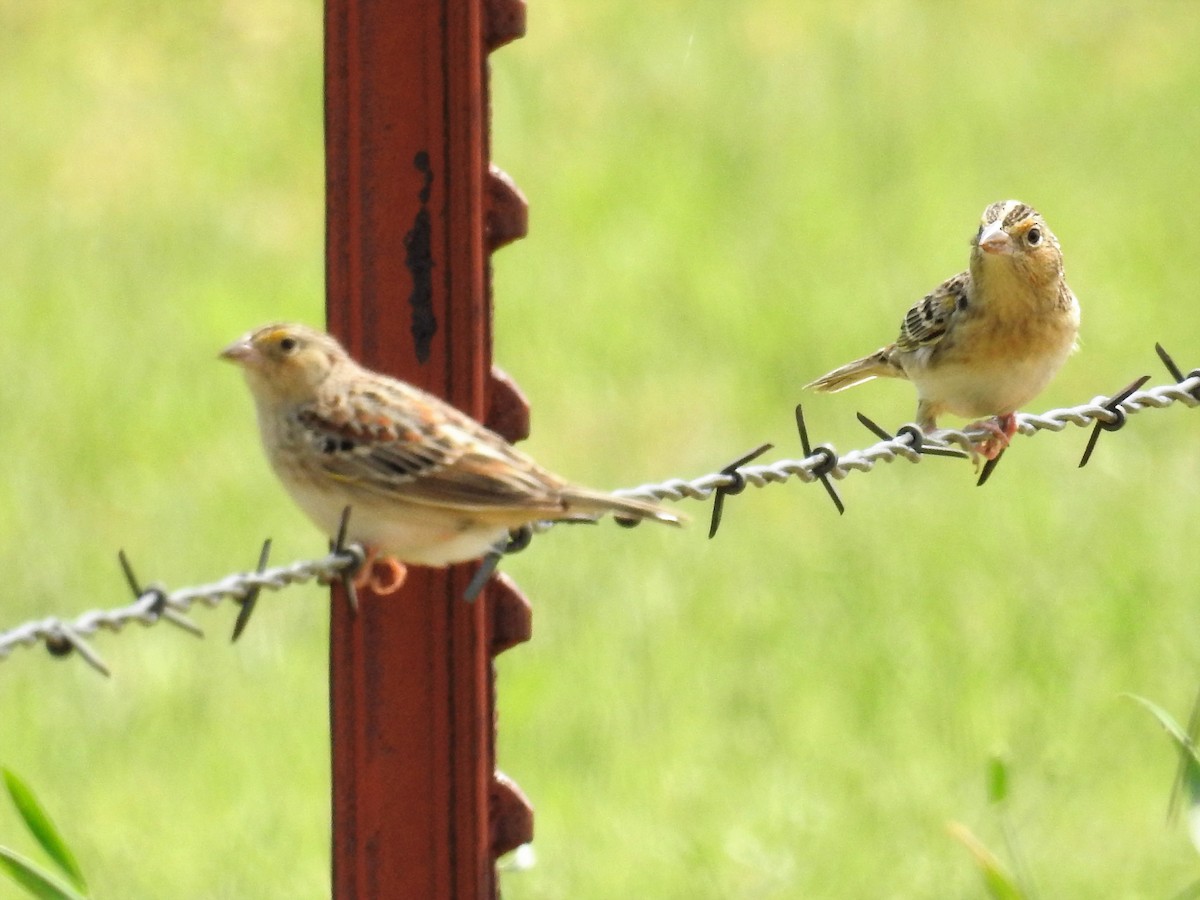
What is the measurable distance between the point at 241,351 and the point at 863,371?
9.76ft

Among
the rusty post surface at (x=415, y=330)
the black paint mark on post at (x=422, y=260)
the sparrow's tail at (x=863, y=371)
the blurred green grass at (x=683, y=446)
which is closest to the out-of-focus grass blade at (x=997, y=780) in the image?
the rusty post surface at (x=415, y=330)

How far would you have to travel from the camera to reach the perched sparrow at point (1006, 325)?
7305 millimetres

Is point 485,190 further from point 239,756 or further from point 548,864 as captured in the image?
point 239,756

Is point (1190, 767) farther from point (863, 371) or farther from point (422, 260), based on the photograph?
point (863, 371)

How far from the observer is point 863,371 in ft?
26.0

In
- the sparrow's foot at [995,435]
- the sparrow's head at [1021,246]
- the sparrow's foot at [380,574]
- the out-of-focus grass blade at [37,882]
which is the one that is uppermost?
the sparrow's head at [1021,246]

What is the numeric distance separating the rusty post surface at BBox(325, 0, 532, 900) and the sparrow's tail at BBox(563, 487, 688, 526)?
0.26 metres

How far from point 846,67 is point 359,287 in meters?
13.4

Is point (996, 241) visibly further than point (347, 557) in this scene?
Yes

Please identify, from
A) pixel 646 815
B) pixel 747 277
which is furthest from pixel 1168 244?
pixel 646 815

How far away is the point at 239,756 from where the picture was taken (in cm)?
995

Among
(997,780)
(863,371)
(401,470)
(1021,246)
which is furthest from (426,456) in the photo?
(863,371)

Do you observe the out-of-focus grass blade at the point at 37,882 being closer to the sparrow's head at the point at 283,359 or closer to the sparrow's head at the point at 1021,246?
the sparrow's head at the point at 283,359

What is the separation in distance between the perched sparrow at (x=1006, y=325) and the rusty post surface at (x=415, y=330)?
8.48 ft
